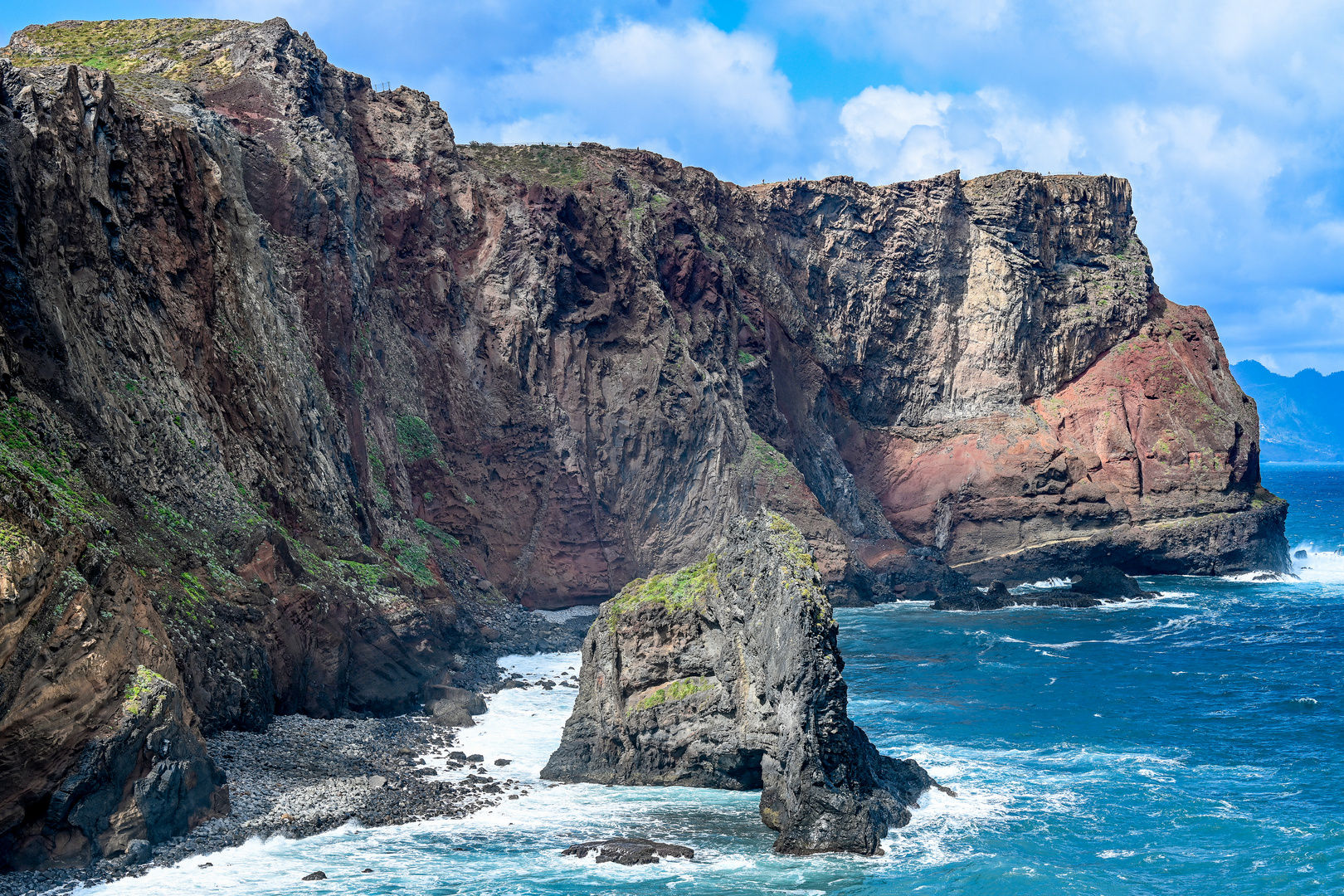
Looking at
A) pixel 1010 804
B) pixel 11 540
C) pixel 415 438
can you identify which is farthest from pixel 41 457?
pixel 415 438

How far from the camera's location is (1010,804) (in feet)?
96.0

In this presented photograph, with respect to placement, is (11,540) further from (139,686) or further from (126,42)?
(126,42)

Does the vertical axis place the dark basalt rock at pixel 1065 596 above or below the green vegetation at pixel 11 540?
below

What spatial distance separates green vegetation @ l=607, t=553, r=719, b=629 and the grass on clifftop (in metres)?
37.9

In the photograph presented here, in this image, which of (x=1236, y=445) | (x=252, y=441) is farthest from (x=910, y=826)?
(x=1236, y=445)

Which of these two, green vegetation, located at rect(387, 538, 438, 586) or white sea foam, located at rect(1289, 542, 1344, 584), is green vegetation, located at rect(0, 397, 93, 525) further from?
white sea foam, located at rect(1289, 542, 1344, 584)

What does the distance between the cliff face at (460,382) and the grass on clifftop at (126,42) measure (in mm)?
265

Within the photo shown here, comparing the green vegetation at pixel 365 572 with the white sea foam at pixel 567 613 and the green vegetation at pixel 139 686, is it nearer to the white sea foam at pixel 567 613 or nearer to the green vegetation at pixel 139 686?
the green vegetation at pixel 139 686

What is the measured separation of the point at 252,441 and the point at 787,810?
23513mm

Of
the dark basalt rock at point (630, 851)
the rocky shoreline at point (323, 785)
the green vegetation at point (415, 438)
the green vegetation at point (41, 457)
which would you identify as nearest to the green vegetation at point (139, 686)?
the rocky shoreline at point (323, 785)

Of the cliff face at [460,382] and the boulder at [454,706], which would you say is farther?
the boulder at [454,706]

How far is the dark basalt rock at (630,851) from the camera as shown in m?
24.6

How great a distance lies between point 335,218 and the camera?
52562mm

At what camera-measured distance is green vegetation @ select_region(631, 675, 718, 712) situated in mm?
30562
